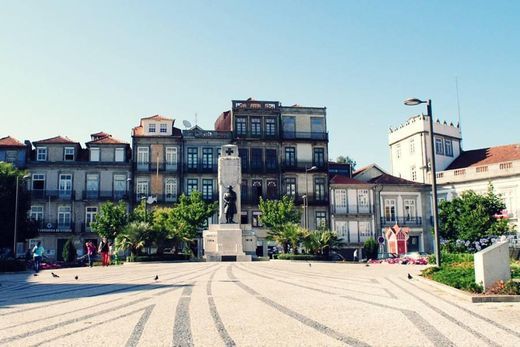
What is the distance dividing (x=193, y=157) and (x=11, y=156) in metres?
17.1

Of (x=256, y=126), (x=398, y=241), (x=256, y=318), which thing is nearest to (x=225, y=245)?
(x=398, y=241)

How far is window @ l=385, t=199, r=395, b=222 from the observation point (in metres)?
54.3

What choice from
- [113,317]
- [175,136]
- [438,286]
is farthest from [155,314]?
[175,136]

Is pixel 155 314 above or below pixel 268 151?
below

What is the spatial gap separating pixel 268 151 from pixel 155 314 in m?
→ 44.9

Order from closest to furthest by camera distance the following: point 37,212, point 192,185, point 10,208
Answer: point 10,208, point 37,212, point 192,185

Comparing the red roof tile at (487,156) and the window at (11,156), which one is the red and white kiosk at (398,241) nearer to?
the red roof tile at (487,156)

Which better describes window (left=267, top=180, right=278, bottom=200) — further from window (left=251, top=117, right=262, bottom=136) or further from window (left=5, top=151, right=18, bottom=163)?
window (left=5, top=151, right=18, bottom=163)

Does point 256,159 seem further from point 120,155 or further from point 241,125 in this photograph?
point 120,155

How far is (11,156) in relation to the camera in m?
49.8

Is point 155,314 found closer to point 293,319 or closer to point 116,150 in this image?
point 293,319

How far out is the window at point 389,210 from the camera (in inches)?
2140

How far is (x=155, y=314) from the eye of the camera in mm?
9039

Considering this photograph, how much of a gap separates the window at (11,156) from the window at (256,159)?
22.7 m
